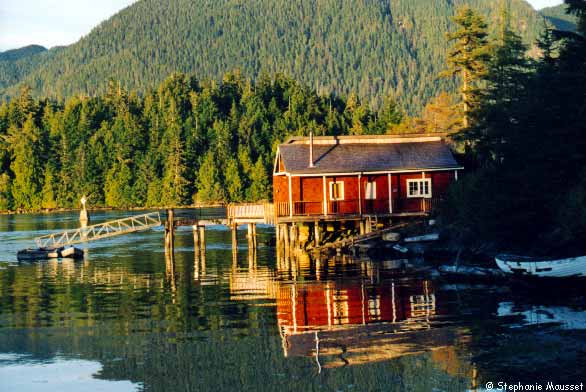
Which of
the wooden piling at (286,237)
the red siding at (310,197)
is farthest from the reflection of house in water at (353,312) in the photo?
the wooden piling at (286,237)

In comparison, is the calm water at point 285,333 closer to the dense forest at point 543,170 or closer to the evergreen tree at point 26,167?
the dense forest at point 543,170

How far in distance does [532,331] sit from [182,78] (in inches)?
6007

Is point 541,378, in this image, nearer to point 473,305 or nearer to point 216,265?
point 473,305

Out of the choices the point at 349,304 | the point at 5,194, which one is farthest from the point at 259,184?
the point at 349,304

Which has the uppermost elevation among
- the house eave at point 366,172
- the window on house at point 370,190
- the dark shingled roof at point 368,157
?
the dark shingled roof at point 368,157

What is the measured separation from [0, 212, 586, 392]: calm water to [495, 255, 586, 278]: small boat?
0.62 metres

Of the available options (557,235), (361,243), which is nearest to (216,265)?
(361,243)

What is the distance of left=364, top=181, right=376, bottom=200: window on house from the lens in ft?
168

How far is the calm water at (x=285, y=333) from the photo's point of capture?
20641 mm

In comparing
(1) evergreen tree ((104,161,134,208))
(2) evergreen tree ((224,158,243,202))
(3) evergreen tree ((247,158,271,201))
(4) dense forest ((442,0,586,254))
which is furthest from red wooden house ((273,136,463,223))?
(1) evergreen tree ((104,161,134,208))

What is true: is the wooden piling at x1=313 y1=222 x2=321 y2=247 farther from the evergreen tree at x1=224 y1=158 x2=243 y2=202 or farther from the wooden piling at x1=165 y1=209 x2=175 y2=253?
the evergreen tree at x1=224 y1=158 x2=243 y2=202

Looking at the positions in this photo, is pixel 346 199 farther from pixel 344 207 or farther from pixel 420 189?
pixel 420 189

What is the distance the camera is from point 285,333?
85.0ft

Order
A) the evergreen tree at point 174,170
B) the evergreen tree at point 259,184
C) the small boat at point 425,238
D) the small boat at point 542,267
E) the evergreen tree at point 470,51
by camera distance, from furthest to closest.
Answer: the evergreen tree at point 174,170, the evergreen tree at point 259,184, the evergreen tree at point 470,51, the small boat at point 425,238, the small boat at point 542,267
